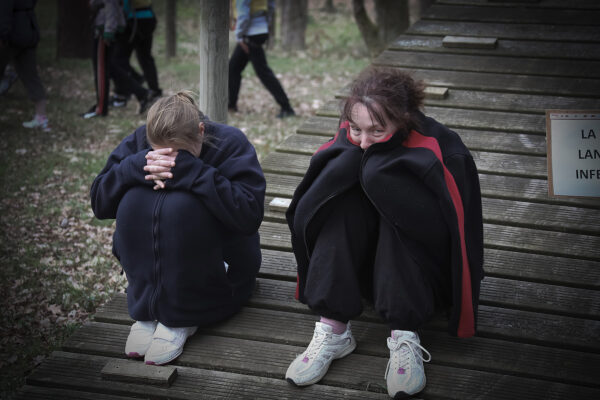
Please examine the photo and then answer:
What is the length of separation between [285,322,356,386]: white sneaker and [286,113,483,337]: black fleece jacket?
357mm

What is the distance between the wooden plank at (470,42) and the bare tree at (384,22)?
13.9 ft

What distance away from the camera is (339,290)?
2.45m

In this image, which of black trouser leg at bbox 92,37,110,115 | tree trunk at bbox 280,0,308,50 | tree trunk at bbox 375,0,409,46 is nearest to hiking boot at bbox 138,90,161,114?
black trouser leg at bbox 92,37,110,115

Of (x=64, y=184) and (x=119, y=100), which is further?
(x=119, y=100)

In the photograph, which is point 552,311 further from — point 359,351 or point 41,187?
point 41,187

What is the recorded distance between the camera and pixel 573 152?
134 inches

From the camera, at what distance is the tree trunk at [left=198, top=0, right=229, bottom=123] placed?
3.74m

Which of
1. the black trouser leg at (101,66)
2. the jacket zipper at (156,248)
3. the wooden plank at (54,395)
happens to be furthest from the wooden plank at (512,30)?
the wooden plank at (54,395)

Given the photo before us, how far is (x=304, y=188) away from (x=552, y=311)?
4.26ft

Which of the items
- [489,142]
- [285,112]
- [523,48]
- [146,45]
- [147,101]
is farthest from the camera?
[147,101]

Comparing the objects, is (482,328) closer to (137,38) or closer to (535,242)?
(535,242)

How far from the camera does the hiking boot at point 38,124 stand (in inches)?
273

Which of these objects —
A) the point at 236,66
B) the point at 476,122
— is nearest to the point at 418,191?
the point at 476,122

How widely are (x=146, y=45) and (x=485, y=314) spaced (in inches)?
242
